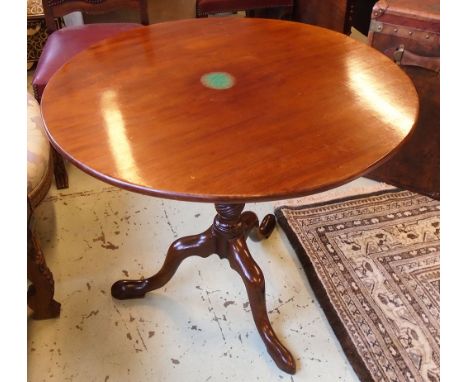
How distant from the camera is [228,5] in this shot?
2311 millimetres

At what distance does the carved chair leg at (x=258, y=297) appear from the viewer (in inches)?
50.2

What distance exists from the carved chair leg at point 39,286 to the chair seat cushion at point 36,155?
0.13 meters

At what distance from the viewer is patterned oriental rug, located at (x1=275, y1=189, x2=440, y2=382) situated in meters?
1.33

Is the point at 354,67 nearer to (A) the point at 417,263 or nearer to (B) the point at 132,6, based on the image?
(A) the point at 417,263

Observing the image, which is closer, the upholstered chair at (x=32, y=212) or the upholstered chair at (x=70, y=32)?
the upholstered chair at (x=32, y=212)

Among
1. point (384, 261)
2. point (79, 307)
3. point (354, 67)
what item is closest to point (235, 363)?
point (79, 307)

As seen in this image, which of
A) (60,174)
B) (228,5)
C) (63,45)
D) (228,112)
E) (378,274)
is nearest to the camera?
(228,112)

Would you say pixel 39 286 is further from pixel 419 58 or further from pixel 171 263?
pixel 419 58

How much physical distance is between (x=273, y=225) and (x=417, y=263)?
1.71ft

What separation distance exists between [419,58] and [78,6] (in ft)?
4.41

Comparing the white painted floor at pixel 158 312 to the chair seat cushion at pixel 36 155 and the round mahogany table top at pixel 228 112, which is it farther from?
the round mahogany table top at pixel 228 112

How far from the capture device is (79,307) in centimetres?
A: 145

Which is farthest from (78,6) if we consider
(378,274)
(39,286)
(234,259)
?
(378,274)

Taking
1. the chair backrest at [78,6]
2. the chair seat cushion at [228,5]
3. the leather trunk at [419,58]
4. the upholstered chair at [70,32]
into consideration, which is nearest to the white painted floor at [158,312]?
the upholstered chair at [70,32]
